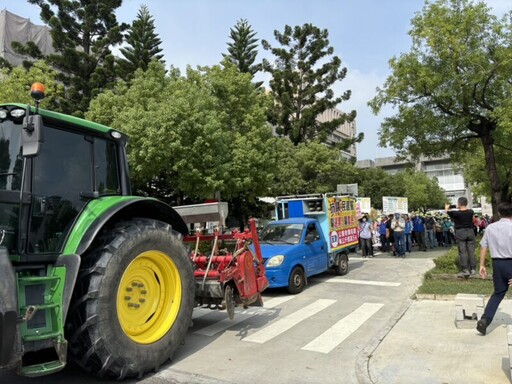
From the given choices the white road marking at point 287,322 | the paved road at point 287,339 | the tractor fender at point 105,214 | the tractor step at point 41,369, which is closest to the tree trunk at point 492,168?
the paved road at point 287,339

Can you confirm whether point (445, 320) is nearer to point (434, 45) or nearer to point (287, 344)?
point (287, 344)

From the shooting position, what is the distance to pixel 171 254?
5.22 metres

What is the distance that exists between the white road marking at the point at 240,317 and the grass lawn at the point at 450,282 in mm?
2943

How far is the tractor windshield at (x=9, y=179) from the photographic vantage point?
395 cm

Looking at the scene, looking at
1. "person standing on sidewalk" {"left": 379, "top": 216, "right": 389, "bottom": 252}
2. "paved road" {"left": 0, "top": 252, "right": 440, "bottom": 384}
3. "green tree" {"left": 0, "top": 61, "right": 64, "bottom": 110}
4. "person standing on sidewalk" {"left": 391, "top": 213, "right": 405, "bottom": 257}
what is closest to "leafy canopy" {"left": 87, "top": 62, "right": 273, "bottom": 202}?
"green tree" {"left": 0, "top": 61, "right": 64, "bottom": 110}

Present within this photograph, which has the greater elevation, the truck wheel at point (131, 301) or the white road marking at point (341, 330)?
the truck wheel at point (131, 301)

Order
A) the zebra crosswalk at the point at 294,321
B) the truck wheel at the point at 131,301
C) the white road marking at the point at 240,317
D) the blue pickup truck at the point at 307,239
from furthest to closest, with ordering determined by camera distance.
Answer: the blue pickup truck at the point at 307,239 → the white road marking at the point at 240,317 → the zebra crosswalk at the point at 294,321 → the truck wheel at the point at 131,301

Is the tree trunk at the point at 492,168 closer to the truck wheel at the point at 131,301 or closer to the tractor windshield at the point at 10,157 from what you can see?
the truck wheel at the point at 131,301

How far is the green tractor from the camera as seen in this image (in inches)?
151

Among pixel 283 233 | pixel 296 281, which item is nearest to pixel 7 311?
pixel 296 281

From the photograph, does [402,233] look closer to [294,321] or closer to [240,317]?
[294,321]

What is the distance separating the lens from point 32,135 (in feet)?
12.5

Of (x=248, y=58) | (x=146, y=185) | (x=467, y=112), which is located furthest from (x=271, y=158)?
(x=248, y=58)

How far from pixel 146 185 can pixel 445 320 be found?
17.2m
